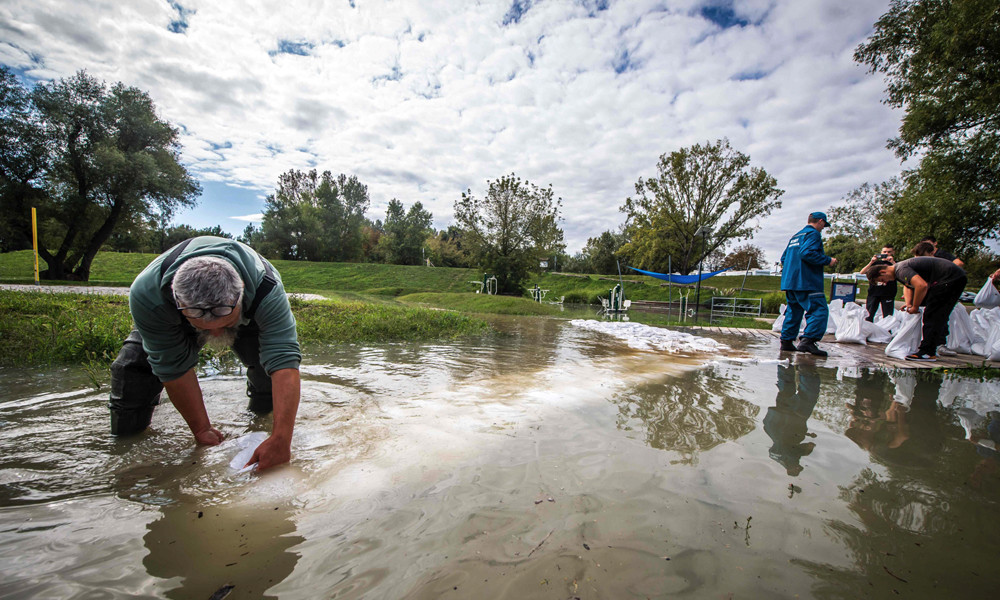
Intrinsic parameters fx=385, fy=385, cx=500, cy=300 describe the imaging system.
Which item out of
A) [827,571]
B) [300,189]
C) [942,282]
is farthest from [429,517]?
[300,189]

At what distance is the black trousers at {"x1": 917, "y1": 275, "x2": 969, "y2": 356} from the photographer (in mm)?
5059

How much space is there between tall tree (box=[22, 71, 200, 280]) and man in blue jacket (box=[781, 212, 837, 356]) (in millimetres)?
21524

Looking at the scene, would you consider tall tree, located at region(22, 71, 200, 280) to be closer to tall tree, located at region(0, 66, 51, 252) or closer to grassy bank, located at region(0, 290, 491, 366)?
tall tree, located at region(0, 66, 51, 252)

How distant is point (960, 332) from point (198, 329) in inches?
366

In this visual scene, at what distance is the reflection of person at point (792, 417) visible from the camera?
6.85 ft

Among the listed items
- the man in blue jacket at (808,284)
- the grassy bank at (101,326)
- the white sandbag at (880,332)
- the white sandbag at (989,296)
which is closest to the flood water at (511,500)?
the grassy bank at (101,326)

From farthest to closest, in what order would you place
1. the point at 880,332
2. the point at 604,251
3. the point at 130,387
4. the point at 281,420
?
the point at 604,251 → the point at 880,332 → the point at 130,387 → the point at 281,420

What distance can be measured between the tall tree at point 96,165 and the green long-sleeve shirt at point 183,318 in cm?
1919

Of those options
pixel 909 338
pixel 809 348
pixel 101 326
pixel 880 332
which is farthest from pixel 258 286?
pixel 880 332

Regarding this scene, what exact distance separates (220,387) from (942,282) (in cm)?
852

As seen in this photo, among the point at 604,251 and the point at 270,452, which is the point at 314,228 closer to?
the point at 604,251

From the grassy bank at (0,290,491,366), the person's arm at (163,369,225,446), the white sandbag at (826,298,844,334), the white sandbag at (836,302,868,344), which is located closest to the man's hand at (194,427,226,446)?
the person's arm at (163,369,225,446)

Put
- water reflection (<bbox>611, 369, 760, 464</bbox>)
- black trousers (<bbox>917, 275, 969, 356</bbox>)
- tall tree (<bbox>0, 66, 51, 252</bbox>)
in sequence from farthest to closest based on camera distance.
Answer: tall tree (<bbox>0, 66, 51, 252</bbox>)
black trousers (<bbox>917, 275, 969, 356</bbox>)
water reflection (<bbox>611, 369, 760, 464</bbox>)

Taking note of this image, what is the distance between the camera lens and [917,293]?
5.21 metres
